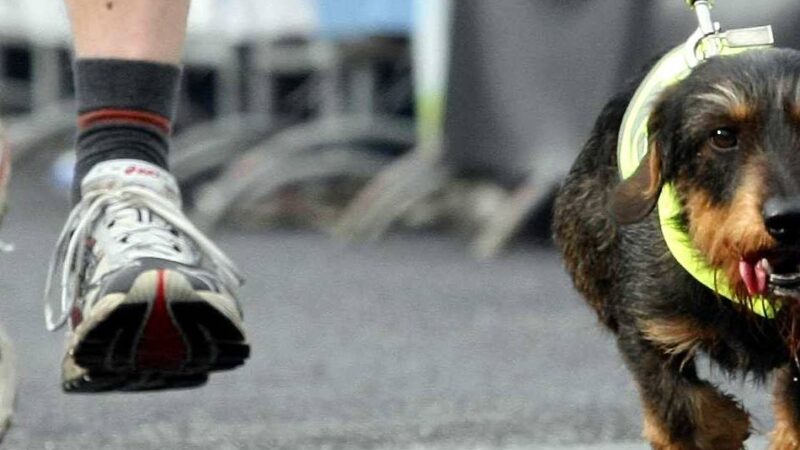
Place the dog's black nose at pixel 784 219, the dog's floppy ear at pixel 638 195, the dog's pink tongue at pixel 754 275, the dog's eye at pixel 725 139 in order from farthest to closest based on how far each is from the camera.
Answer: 1. the dog's floppy ear at pixel 638 195
2. the dog's eye at pixel 725 139
3. the dog's pink tongue at pixel 754 275
4. the dog's black nose at pixel 784 219

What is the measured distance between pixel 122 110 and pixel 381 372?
6.33ft

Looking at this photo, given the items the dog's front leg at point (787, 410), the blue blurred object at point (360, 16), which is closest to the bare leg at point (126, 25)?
the dog's front leg at point (787, 410)

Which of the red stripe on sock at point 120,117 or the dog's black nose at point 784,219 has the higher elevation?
the red stripe on sock at point 120,117

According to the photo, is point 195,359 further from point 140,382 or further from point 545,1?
point 545,1

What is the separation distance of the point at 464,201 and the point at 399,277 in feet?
4.46

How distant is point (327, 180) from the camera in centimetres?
1152

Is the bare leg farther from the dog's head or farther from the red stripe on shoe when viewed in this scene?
the dog's head

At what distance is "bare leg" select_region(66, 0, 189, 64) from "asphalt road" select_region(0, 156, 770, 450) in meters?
0.96

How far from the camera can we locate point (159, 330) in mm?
4266

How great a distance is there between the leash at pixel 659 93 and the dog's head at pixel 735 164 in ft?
0.12

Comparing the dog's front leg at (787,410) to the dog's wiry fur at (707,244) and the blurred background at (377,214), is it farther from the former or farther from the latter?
the blurred background at (377,214)

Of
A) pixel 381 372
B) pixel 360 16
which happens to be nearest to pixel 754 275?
pixel 381 372

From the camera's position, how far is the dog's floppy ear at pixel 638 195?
4059 mm

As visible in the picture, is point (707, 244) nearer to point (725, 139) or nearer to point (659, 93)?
point (725, 139)
